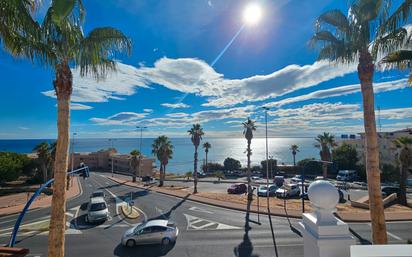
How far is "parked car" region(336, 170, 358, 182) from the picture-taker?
182 feet

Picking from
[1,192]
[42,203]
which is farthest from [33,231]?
[1,192]

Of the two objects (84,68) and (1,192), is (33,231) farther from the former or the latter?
(1,192)

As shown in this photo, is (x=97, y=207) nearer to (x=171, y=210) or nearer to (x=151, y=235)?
(x=171, y=210)

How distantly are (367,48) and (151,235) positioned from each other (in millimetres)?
15906

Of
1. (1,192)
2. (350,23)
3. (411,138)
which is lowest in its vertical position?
(1,192)

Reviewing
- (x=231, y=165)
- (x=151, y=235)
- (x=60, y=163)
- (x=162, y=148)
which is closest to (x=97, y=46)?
(x=60, y=163)

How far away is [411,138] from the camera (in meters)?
29.3

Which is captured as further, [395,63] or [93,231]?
[93,231]

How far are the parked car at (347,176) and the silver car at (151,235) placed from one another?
50.4 m

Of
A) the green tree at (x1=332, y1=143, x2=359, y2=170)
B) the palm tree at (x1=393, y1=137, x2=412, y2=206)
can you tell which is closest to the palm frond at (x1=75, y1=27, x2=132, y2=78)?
the palm tree at (x1=393, y1=137, x2=412, y2=206)

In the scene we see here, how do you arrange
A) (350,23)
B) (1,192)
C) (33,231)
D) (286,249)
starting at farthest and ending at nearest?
(1,192) < (33,231) < (286,249) < (350,23)

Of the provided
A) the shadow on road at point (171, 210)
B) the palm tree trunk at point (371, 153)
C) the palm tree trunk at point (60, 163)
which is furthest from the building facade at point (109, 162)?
the palm tree trunk at point (371, 153)

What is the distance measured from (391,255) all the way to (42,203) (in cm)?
3781

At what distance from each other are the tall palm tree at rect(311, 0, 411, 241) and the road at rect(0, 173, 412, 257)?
28.1 ft
